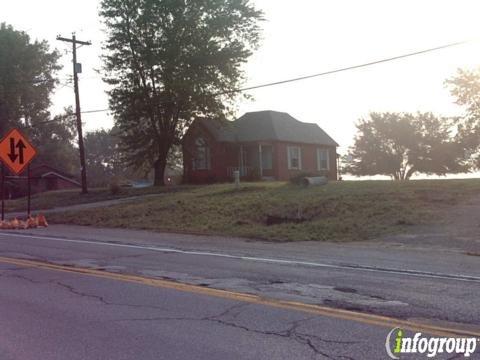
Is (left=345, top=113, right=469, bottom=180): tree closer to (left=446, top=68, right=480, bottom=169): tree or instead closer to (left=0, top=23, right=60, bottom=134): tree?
(left=446, top=68, right=480, bottom=169): tree

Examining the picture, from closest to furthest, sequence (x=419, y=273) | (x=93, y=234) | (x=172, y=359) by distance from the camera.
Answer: (x=172, y=359) → (x=419, y=273) → (x=93, y=234)

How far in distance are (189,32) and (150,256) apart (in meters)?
25.7

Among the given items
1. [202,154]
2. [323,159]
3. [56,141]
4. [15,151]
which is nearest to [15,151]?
[15,151]

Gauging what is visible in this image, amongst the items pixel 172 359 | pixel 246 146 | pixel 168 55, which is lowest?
pixel 172 359

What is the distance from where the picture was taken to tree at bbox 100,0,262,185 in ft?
116

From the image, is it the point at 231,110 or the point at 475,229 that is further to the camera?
the point at 231,110

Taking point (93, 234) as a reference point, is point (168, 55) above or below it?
above

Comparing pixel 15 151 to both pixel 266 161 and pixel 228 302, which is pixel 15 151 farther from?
pixel 266 161

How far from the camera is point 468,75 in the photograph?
45.3 m

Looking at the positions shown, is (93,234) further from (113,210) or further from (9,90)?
(9,90)

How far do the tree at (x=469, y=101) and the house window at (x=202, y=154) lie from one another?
68.2 ft

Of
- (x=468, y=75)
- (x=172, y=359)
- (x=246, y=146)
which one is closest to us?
(x=172, y=359)

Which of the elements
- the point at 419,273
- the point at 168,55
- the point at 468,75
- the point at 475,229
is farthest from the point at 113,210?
the point at 468,75

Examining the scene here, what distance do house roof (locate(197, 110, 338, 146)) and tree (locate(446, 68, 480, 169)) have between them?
1150cm
